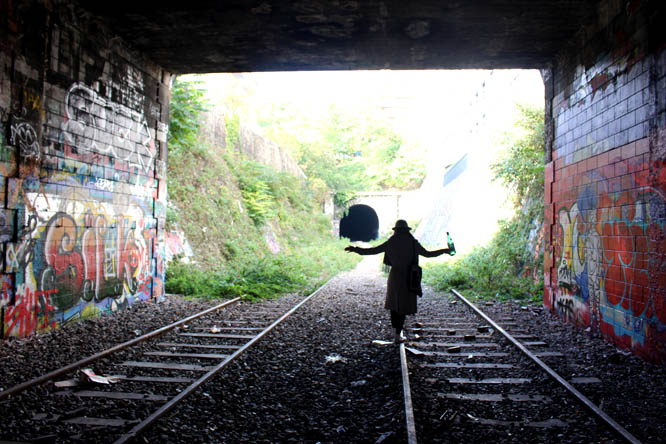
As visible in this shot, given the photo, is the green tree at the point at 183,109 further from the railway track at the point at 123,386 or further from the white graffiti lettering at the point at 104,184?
the railway track at the point at 123,386

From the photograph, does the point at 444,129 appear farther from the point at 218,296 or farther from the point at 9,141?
the point at 9,141

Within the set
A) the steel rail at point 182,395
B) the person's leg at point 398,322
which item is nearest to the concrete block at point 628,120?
the person's leg at point 398,322

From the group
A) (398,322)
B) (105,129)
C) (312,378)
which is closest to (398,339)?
(398,322)

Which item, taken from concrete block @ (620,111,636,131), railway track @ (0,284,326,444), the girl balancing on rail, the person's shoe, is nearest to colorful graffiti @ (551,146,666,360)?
concrete block @ (620,111,636,131)

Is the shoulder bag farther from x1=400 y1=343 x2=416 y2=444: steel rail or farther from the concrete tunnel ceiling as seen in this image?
the concrete tunnel ceiling

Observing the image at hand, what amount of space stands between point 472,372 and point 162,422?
3.37 metres

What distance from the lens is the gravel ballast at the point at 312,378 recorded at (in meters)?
3.75

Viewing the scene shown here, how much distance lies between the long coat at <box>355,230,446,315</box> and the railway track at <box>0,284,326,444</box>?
2.05 metres

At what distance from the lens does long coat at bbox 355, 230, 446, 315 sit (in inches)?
256

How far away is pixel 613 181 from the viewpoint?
6.71 metres

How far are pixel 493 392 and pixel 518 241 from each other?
964 cm

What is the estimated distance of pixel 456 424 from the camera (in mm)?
3854

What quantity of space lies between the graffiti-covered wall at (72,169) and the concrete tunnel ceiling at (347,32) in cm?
75

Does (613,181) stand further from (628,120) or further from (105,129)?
(105,129)
